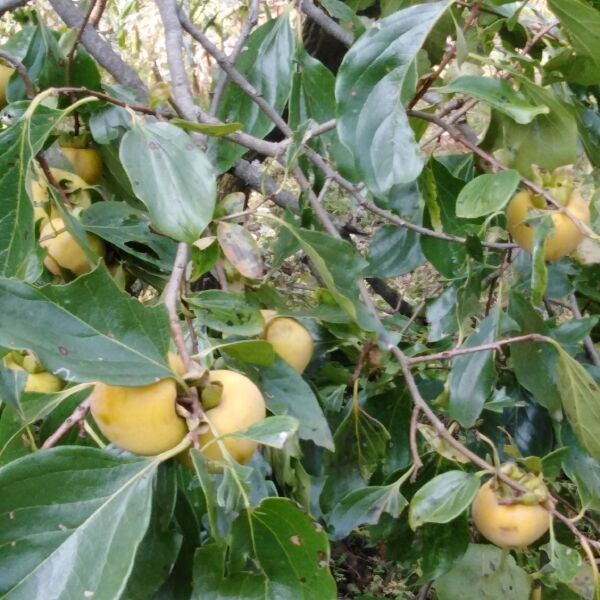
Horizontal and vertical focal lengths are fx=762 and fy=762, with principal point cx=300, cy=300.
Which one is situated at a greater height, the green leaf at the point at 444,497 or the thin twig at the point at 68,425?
the thin twig at the point at 68,425

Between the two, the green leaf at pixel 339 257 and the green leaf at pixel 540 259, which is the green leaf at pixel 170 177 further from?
the green leaf at pixel 540 259

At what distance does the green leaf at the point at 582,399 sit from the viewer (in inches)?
30.5

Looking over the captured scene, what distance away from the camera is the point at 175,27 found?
97 centimetres

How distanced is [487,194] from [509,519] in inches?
12.5

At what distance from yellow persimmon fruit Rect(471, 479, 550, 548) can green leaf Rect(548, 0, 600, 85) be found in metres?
0.46

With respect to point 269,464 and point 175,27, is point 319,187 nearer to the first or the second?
point 175,27

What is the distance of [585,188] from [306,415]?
1604 millimetres

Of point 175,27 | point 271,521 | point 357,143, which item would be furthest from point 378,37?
point 271,521

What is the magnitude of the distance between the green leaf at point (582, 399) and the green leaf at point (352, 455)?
0.20 m

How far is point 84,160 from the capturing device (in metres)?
0.99

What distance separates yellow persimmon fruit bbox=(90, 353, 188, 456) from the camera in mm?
511

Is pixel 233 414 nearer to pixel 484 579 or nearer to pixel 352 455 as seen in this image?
pixel 352 455

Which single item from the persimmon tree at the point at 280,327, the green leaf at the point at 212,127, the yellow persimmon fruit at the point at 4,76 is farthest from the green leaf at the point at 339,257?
the yellow persimmon fruit at the point at 4,76

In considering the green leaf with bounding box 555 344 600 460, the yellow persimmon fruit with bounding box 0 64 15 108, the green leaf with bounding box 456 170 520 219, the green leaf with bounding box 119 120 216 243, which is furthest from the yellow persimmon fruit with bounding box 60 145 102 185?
the green leaf with bounding box 555 344 600 460
